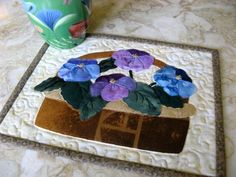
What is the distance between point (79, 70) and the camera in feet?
2.08

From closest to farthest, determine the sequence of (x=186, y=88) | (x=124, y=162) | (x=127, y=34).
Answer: (x=124, y=162) < (x=186, y=88) < (x=127, y=34)

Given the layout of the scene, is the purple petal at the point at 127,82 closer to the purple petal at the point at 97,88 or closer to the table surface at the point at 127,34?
the purple petal at the point at 97,88

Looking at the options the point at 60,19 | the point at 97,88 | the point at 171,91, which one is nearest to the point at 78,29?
the point at 60,19

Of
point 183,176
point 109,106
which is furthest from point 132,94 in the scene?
point 183,176

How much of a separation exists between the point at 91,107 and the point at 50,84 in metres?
0.12

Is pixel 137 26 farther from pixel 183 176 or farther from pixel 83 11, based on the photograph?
pixel 183 176

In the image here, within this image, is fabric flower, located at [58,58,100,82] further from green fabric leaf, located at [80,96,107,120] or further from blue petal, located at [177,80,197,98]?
blue petal, located at [177,80,197,98]

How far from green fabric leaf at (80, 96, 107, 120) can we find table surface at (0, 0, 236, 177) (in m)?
0.10

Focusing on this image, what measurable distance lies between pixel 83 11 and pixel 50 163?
1.13ft

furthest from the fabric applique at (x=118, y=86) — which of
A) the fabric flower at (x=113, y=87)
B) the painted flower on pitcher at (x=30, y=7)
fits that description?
the painted flower on pitcher at (x=30, y=7)

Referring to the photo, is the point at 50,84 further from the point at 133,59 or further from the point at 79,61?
the point at 133,59

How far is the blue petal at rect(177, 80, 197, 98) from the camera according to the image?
1.89ft

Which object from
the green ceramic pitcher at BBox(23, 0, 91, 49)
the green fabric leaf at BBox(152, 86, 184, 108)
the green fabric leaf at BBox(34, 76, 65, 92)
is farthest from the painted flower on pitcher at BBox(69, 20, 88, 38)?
the green fabric leaf at BBox(152, 86, 184, 108)

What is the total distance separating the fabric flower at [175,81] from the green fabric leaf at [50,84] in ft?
0.69
